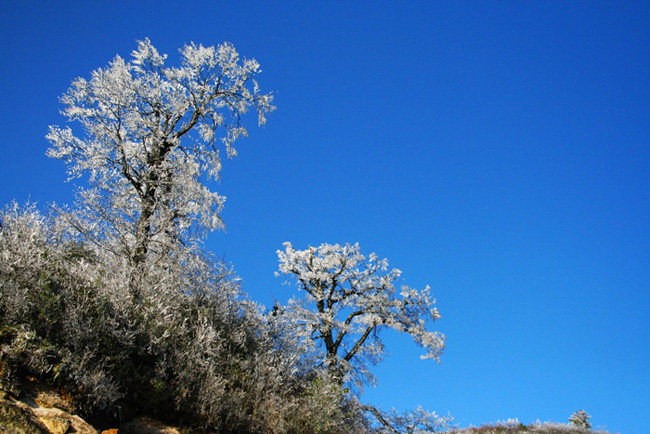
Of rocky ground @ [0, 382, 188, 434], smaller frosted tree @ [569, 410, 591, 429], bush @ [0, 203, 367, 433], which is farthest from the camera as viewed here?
smaller frosted tree @ [569, 410, 591, 429]

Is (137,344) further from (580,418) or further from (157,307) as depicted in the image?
(580,418)

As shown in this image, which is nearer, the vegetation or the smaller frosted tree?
the vegetation

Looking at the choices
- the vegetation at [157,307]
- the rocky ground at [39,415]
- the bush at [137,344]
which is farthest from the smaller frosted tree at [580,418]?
the rocky ground at [39,415]

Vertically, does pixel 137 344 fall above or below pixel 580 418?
below

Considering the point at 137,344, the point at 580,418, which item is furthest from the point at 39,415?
the point at 580,418

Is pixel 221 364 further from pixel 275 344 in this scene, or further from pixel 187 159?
pixel 187 159

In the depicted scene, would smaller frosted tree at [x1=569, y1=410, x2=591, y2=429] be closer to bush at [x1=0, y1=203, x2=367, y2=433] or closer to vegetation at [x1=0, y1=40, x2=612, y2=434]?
vegetation at [x1=0, y1=40, x2=612, y2=434]

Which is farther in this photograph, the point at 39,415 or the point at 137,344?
the point at 137,344

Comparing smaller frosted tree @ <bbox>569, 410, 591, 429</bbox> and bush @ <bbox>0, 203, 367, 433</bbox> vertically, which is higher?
smaller frosted tree @ <bbox>569, 410, 591, 429</bbox>

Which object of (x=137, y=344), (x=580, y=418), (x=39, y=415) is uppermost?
(x=580, y=418)

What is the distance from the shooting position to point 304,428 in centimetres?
709

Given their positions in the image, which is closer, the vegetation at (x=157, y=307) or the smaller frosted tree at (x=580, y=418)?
the vegetation at (x=157, y=307)

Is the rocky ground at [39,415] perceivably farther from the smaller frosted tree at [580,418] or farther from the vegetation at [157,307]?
the smaller frosted tree at [580,418]

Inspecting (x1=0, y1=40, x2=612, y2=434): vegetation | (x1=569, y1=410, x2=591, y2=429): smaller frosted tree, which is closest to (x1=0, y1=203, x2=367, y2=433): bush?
(x1=0, y1=40, x2=612, y2=434): vegetation
